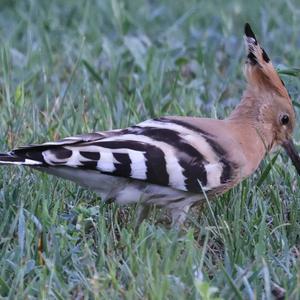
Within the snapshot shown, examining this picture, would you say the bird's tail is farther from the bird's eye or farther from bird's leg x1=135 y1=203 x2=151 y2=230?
the bird's eye

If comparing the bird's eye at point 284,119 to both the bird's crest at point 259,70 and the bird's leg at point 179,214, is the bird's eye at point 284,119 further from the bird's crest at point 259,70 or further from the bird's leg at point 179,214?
the bird's leg at point 179,214

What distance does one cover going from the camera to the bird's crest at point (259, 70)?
4.13 meters

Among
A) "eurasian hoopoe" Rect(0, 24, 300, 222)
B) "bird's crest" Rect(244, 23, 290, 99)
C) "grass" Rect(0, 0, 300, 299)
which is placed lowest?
"grass" Rect(0, 0, 300, 299)

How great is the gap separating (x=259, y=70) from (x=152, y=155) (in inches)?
28.8

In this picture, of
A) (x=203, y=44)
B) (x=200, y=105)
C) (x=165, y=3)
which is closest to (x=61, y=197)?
(x=200, y=105)

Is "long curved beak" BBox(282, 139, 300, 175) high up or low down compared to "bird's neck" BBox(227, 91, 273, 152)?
down

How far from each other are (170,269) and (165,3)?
4387mm

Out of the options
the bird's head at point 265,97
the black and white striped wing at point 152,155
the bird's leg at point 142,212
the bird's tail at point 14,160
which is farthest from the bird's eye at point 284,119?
the bird's tail at point 14,160

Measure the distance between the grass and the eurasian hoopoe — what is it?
10 centimetres

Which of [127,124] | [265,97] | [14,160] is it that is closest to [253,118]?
[265,97]

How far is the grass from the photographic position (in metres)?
3.16

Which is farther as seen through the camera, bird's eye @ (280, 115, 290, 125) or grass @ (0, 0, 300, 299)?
bird's eye @ (280, 115, 290, 125)

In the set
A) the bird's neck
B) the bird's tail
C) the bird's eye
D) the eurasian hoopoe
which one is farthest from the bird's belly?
the bird's eye

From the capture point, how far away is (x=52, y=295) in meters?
3.09
